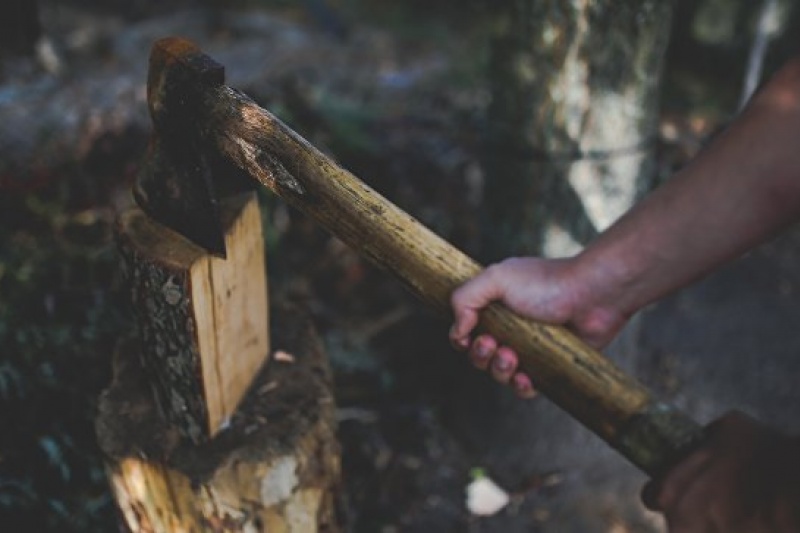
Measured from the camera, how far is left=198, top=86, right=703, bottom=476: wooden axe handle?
4.78 feet

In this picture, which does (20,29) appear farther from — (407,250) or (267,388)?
(407,250)

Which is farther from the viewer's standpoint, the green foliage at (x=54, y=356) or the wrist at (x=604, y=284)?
the green foliage at (x=54, y=356)

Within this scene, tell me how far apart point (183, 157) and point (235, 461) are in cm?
74

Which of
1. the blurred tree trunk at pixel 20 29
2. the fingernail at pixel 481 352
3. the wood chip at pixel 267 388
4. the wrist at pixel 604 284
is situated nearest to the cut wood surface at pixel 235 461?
the wood chip at pixel 267 388

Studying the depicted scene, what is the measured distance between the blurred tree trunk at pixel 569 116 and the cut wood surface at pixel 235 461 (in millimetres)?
1108

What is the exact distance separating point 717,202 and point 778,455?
665mm

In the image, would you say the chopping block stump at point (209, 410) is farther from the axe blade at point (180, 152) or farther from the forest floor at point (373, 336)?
the forest floor at point (373, 336)

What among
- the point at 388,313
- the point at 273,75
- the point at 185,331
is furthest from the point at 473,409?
the point at 273,75

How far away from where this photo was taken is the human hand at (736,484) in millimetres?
1197

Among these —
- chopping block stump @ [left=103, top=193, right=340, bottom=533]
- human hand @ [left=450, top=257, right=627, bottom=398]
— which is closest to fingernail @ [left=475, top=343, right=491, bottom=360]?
human hand @ [left=450, top=257, right=627, bottom=398]

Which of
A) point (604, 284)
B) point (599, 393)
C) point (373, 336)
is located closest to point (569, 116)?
point (604, 284)

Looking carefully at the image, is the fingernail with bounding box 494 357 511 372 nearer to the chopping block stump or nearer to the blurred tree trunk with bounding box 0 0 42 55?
the chopping block stump

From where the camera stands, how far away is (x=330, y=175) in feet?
4.87

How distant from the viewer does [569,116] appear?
239 cm
